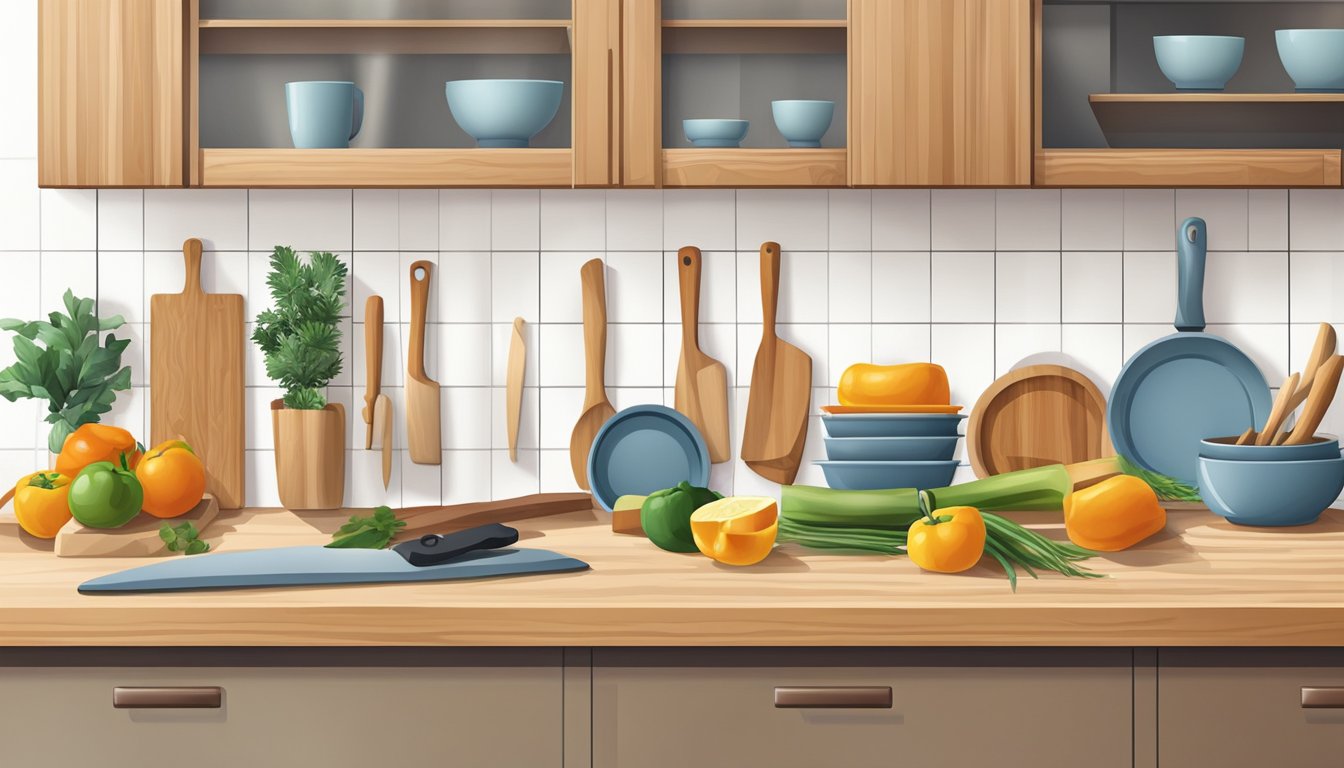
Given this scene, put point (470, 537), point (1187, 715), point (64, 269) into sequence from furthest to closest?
point (64, 269) → point (470, 537) → point (1187, 715)

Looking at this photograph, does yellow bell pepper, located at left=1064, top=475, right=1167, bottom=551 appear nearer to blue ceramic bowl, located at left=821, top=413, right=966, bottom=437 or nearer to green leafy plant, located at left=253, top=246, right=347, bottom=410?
blue ceramic bowl, located at left=821, top=413, right=966, bottom=437

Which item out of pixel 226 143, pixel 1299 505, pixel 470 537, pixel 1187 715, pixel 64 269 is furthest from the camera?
pixel 64 269

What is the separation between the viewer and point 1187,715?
1364 millimetres

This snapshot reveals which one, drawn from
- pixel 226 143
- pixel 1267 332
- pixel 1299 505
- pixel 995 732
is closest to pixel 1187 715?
pixel 995 732

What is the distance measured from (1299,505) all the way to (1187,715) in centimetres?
57

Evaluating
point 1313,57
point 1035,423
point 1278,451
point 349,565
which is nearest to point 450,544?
point 349,565

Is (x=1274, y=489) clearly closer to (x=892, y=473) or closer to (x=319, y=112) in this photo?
(x=892, y=473)

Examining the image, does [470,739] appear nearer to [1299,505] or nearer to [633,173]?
[633,173]

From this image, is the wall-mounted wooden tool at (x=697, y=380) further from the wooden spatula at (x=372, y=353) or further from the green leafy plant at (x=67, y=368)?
the green leafy plant at (x=67, y=368)

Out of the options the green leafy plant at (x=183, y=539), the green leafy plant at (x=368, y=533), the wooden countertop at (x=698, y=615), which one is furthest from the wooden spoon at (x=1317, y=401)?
the green leafy plant at (x=183, y=539)

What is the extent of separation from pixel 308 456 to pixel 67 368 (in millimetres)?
459

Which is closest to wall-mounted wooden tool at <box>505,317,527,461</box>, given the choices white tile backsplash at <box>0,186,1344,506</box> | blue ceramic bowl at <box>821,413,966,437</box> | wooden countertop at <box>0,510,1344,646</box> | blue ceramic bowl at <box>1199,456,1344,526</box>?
white tile backsplash at <box>0,186,1344,506</box>

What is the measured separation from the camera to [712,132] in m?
1.91

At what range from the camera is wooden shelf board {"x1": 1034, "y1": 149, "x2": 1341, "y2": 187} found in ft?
6.02
